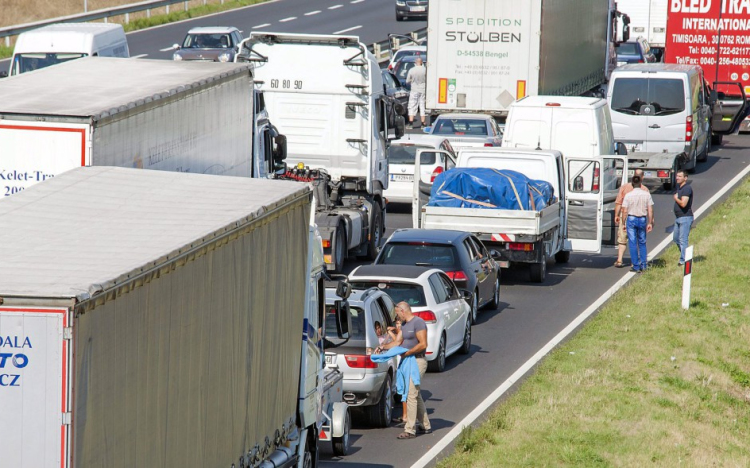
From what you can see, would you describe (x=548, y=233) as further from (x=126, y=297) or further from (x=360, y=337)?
(x=126, y=297)

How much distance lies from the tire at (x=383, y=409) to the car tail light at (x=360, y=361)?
360mm

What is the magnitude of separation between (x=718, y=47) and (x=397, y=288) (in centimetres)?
2452

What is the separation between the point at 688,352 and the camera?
17391 millimetres

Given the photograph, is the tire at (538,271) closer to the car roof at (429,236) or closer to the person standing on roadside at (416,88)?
the car roof at (429,236)

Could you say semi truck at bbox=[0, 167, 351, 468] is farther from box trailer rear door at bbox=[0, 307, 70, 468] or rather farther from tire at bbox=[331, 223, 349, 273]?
tire at bbox=[331, 223, 349, 273]

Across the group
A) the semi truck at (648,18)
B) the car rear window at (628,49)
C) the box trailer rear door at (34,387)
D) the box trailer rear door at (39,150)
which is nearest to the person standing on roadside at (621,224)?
the box trailer rear door at (39,150)

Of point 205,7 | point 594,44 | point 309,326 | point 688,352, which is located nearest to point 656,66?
point 594,44

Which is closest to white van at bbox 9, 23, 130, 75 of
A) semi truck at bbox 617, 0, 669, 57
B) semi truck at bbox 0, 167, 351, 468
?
semi truck at bbox 0, 167, 351, 468

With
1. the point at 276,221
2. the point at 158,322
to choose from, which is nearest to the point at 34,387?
the point at 158,322

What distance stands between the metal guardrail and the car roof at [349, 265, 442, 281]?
3245 centimetres

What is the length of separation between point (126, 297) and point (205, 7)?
184 ft

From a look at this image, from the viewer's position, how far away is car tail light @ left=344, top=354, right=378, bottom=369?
545 inches

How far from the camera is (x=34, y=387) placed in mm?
6090

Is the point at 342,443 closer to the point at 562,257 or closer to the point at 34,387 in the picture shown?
the point at 34,387
